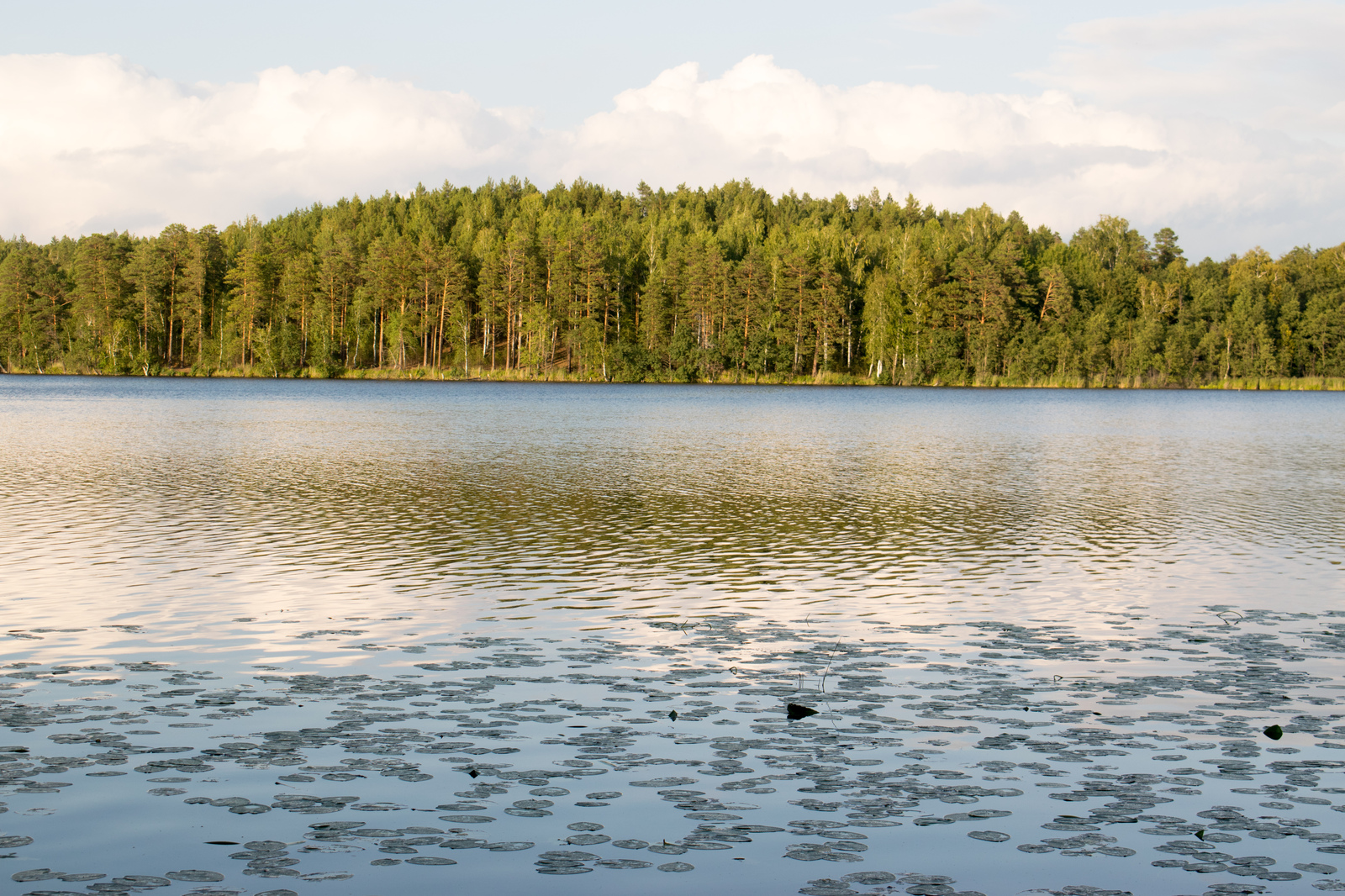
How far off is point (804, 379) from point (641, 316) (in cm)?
2501


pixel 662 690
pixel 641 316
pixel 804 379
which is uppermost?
pixel 641 316

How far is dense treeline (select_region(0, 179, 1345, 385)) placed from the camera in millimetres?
149750

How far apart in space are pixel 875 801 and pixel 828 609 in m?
7.59

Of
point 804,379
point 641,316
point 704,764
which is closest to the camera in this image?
point 704,764

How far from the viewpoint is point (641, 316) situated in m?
157

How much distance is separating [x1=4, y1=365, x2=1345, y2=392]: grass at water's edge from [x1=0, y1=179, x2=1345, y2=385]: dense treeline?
578mm

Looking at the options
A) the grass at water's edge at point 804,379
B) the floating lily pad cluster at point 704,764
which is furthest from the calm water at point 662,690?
the grass at water's edge at point 804,379

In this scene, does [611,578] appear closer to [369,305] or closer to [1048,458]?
[1048,458]

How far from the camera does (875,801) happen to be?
332 inches

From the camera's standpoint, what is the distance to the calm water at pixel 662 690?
7.57 meters

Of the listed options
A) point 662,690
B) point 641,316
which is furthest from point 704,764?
point 641,316

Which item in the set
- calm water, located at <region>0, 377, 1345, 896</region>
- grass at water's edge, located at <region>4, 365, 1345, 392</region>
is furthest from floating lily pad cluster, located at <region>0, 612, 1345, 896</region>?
grass at water's edge, located at <region>4, 365, 1345, 392</region>

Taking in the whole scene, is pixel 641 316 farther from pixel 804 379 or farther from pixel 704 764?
pixel 704 764

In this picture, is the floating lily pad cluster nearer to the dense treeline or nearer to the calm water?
the calm water
